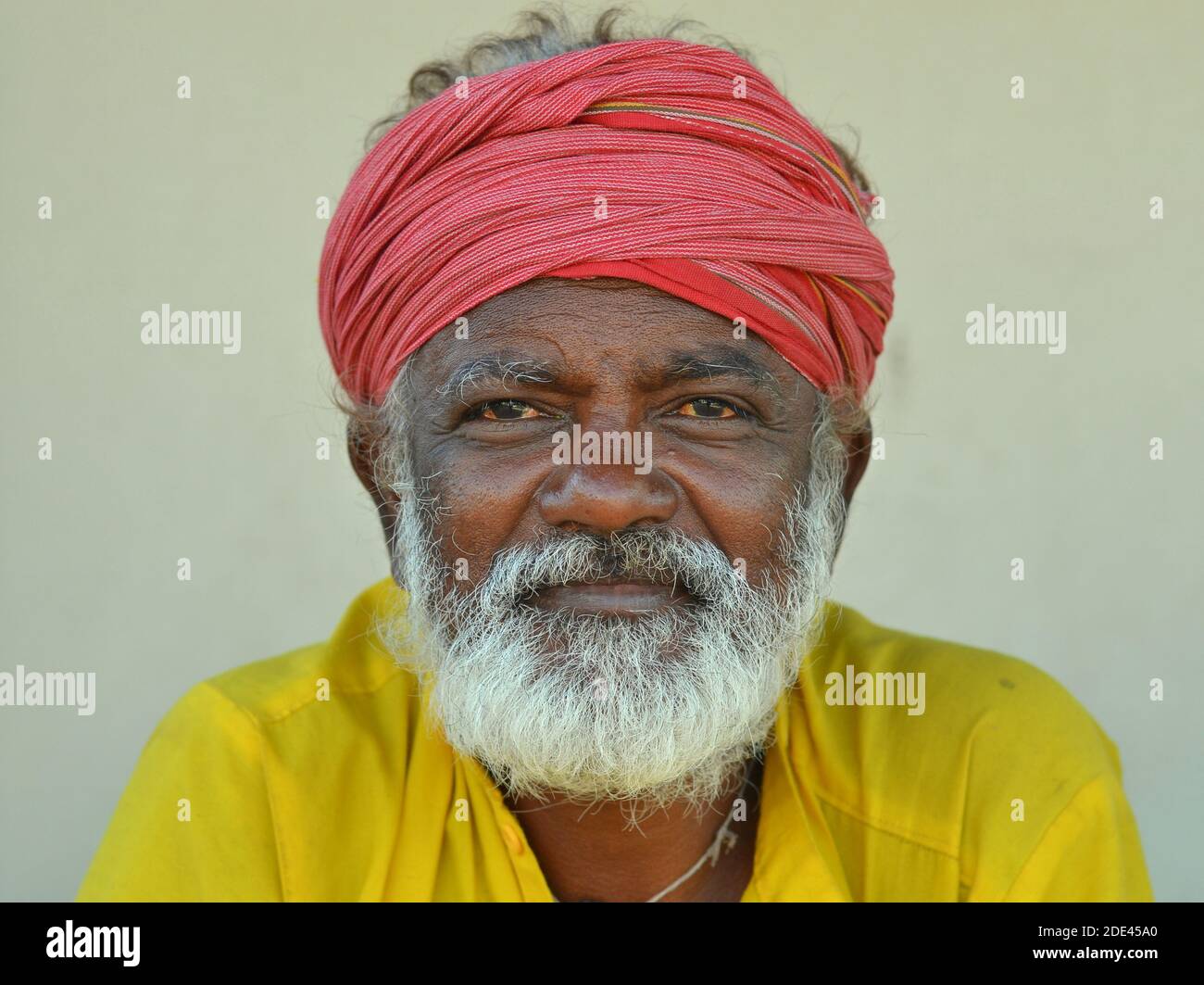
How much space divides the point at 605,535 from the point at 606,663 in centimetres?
21

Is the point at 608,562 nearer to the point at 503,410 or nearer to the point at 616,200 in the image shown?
the point at 503,410

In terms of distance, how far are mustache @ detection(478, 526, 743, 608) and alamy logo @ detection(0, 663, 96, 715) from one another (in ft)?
5.40

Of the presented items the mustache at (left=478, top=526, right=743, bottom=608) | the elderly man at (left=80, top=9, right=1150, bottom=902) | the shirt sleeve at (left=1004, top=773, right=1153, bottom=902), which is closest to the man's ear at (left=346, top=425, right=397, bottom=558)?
the elderly man at (left=80, top=9, right=1150, bottom=902)

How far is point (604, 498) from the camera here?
216 centimetres

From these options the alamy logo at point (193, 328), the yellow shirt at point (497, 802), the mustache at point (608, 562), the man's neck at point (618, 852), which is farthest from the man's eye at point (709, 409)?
the alamy logo at point (193, 328)

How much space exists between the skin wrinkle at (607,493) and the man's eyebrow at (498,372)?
0.04 ft

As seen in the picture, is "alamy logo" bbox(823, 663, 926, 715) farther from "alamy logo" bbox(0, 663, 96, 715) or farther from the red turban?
"alamy logo" bbox(0, 663, 96, 715)

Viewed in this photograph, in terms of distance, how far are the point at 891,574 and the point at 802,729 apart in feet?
3.82

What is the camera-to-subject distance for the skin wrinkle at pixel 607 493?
7.35 feet

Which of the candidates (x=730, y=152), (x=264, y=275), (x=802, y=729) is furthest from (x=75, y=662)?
(x=730, y=152)

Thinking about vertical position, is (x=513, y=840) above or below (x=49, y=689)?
below

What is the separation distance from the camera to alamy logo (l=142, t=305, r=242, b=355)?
3463 mm
